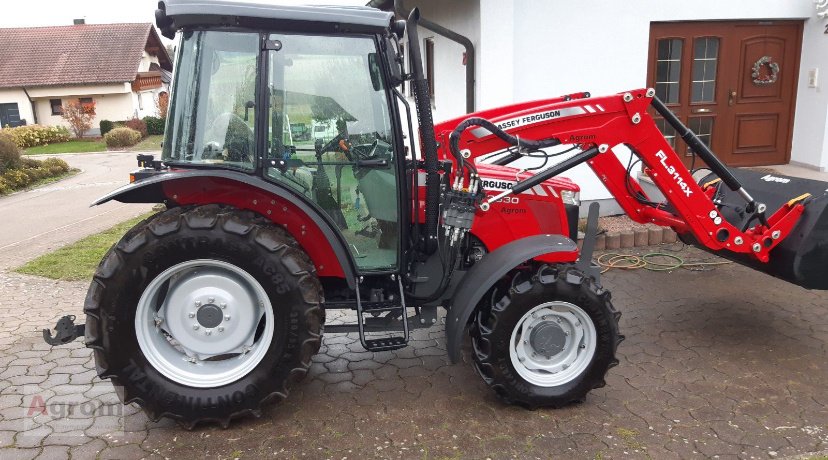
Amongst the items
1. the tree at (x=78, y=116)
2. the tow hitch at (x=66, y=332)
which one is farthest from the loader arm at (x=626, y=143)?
the tree at (x=78, y=116)

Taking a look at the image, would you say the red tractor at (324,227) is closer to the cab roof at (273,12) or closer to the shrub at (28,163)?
the cab roof at (273,12)

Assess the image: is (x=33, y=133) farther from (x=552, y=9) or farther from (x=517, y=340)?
(x=517, y=340)

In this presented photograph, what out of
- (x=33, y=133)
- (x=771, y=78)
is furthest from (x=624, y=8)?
(x=33, y=133)

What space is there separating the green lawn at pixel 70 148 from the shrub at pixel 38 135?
0.38 m

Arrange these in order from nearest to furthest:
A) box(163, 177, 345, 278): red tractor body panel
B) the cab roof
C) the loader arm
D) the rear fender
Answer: the cab roof
the rear fender
box(163, 177, 345, 278): red tractor body panel
the loader arm

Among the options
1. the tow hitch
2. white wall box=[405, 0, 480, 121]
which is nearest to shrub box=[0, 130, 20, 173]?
white wall box=[405, 0, 480, 121]

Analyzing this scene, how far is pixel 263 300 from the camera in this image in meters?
3.50

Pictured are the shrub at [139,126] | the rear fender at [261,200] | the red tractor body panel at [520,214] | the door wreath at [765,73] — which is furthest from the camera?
the shrub at [139,126]

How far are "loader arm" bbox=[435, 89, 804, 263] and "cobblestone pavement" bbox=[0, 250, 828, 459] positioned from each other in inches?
32.7

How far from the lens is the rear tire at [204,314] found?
335 centimetres

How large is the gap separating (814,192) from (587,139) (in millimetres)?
1802

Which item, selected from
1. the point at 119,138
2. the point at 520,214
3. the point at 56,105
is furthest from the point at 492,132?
the point at 56,105

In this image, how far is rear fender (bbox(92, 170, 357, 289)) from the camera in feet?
11.3

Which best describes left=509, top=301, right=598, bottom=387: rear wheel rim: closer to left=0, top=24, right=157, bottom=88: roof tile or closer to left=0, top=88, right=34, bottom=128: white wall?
left=0, top=24, right=157, bottom=88: roof tile
